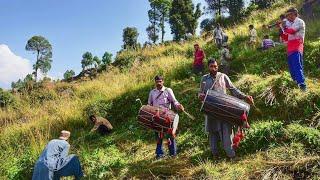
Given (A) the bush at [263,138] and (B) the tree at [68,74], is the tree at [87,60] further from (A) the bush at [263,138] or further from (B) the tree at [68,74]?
(A) the bush at [263,138]

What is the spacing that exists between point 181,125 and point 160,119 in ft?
10.5

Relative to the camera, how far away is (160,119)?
8.12 m

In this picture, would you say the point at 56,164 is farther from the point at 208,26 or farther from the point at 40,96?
the point at 208,26

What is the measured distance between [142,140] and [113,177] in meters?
3.19

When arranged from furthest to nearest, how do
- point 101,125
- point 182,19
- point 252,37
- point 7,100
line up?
1. point 182,19
2. point 7,100
3. point 252,37
4. point 101,125

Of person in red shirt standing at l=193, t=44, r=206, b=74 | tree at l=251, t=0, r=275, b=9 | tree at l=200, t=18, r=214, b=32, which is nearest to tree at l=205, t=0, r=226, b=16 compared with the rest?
tree at l=200, t=18, r=214, b=32

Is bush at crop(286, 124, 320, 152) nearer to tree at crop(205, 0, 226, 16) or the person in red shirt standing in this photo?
the person in red shirt standing

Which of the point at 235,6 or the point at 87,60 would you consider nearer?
the point at 235,6

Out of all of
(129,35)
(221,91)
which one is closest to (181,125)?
(221,91)

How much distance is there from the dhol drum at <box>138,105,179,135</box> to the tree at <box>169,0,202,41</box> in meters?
36.5

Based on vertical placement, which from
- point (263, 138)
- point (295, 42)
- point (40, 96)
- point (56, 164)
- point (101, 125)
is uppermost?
point (295, 42)

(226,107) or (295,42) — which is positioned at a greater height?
(295,42)

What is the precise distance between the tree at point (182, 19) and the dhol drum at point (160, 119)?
120 ft

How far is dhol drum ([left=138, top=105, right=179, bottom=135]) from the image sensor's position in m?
8.10
